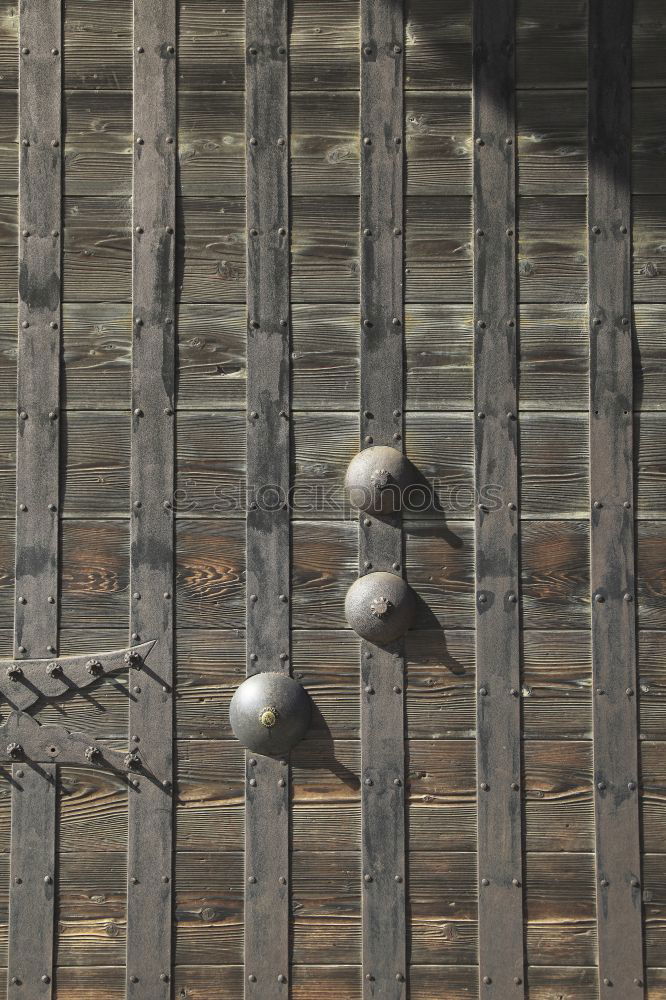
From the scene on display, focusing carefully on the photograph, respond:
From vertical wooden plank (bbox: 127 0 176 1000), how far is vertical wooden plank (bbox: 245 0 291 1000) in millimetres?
244

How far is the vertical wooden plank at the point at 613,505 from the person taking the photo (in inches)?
91.1

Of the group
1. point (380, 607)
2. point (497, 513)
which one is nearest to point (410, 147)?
point (497, 513)

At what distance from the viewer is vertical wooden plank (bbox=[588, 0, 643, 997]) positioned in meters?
2.31

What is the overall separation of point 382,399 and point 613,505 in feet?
2.55

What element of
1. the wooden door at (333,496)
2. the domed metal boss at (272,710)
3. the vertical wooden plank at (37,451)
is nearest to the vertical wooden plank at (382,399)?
the wooden door at (333,496)

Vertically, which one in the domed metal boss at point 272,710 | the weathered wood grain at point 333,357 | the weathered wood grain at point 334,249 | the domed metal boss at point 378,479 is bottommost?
the domed metal boss at point 272,710

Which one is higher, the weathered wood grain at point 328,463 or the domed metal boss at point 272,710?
the weathered wood grain at point 328,463

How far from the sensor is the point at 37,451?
7.80 feet

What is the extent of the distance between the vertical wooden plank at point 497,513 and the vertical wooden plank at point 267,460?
1.93 feet

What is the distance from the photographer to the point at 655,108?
2.39 m

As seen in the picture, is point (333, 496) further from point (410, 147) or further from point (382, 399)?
point (410, 147)

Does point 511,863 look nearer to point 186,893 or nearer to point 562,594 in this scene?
point 562,594

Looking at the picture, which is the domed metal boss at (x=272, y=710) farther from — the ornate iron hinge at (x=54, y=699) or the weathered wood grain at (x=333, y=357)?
the weathered wood grain at (x=333, y=357)

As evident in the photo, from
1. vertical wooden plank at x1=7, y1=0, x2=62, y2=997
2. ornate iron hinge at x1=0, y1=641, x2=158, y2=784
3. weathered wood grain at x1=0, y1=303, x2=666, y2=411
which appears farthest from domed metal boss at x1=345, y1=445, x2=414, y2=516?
vertical wooden plank at x1=7, y1=0, x2=62, y2=997
